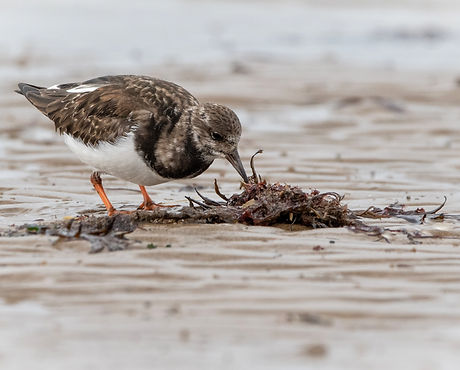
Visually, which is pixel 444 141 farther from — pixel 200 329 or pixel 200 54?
pixel 200 54

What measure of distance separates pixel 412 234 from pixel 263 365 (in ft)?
5.58

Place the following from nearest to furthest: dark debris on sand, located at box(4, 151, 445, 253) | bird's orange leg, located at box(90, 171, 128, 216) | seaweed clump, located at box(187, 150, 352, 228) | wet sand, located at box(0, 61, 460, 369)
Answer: wet sand, located at box(0, 61, 460, 369) < dark debris on sand, located at box(4, 151, 445, 253) < seaweed clump, located at box(187, 150, 352, 228) < bird's orange leg, located at box(90, 171, 128, 216)

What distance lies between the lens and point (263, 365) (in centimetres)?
263

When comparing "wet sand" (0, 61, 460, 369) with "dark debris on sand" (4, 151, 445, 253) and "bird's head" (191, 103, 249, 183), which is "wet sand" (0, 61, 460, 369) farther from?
"bird's head" (191, 103, 249, 183)

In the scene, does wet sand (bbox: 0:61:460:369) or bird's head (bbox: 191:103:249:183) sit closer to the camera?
wet sand (bbox: 0:61:460:369)

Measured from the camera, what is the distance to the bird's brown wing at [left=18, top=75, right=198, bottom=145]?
4.71m

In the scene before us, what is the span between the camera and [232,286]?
3.30 m

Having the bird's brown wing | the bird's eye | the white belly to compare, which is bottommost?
the white belly

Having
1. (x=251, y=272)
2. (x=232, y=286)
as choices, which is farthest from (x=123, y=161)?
(x=232, y=286)

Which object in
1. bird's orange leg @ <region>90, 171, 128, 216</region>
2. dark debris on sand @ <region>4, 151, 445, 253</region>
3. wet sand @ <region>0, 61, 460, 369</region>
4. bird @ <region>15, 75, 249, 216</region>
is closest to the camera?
wet sand @ <region>0, 61, 460, 369</region>

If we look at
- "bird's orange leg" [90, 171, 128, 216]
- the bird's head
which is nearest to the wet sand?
"bird's orange leg" [90, 171, 128, 216]

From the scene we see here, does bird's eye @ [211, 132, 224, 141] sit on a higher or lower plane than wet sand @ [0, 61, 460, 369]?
higher

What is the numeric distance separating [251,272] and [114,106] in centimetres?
174

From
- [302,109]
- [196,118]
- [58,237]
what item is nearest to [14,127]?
[302,109]
